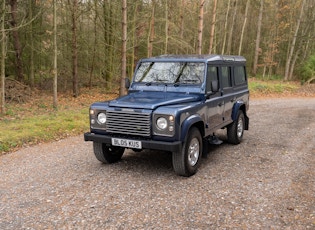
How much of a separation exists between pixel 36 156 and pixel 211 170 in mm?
3799

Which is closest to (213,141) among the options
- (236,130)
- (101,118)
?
(236,130)

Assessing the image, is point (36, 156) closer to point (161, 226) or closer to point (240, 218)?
point (161, 226)

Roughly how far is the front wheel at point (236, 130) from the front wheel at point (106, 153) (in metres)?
2.83

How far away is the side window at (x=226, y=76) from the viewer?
6.75m

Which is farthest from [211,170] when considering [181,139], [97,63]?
[97,63]

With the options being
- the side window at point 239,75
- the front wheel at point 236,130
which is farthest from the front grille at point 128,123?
the side window at point 239,75

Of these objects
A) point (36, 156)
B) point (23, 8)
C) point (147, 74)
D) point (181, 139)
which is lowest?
point (36, 156)

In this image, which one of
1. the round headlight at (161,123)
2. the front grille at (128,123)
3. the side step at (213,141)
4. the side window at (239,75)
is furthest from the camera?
the side window at (239,75)

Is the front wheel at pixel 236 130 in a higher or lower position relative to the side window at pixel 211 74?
lower

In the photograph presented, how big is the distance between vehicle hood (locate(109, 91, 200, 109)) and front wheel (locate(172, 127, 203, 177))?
62 cm

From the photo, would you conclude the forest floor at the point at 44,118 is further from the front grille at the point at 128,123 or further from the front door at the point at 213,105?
the front door at the point at 213,105

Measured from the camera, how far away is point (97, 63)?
17.2 meters

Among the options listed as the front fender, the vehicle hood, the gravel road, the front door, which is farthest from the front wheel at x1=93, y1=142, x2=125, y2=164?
the front door

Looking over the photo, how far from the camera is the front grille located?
486 cm
